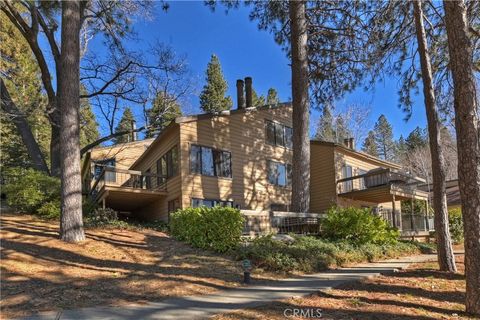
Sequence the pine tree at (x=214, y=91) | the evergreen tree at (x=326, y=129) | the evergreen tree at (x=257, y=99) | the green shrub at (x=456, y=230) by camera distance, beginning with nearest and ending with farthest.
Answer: the green shrub at (x=456, y=230), the evergreen tree at (x=326, y=129), the pine tree at (x=214, y=91), the evergreen tree at (x=257, y=99)

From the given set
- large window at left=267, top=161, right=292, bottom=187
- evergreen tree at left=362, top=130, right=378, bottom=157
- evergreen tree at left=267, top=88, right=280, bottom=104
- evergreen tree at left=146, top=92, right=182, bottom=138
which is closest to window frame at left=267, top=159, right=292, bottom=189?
large window at left=267, top=161, right=292, bottom=187

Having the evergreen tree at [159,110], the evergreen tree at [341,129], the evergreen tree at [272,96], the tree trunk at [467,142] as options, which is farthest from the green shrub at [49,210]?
the evergreen tree at [272,96]

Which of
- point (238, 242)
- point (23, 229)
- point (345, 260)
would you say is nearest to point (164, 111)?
point (23, 229)

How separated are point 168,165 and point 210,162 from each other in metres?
2.20

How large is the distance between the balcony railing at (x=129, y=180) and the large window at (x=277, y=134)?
258 inches

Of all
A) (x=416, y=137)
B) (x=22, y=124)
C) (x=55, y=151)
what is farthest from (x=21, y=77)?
(x=416, y=137)

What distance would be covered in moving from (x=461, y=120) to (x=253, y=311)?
478 cm

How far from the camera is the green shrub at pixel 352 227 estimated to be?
14.8 meters

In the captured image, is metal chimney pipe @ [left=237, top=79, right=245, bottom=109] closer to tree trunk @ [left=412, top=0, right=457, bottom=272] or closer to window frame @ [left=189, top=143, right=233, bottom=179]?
window frame @ [left=189, top=143, right=233, bottom=179]

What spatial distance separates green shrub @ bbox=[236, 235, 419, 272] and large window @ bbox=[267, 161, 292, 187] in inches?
366

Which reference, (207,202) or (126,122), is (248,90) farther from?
(126,122)

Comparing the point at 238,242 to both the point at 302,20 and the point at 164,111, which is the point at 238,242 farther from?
the point at 164,111

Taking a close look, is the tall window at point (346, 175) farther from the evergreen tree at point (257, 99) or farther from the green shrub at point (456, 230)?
the evergreen tree at point (257, 99)

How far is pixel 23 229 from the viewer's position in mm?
13742
